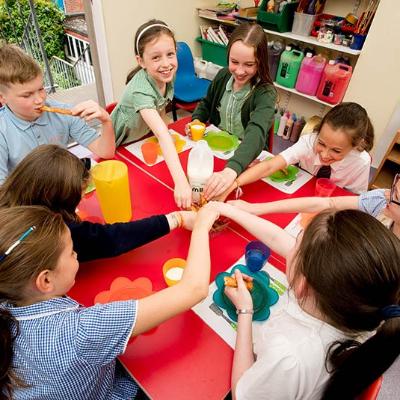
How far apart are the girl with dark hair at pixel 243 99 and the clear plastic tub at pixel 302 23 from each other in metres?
1.61

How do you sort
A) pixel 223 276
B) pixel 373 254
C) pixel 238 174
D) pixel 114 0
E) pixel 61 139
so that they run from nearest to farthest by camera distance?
pixel 373 254, pixel 223 276, pixel 238 174, pixel 61 139, pixel 114 0

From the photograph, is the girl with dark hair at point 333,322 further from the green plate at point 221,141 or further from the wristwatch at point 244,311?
the green plate at point 221,141

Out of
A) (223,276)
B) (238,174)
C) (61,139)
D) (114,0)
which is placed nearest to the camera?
(223,276)

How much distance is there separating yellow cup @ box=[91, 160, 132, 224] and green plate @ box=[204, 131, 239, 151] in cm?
65

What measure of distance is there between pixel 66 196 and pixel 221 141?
0.91 m

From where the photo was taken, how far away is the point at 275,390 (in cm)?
66

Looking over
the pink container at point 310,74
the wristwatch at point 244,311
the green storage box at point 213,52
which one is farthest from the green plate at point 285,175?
the green storage box at point 213,52

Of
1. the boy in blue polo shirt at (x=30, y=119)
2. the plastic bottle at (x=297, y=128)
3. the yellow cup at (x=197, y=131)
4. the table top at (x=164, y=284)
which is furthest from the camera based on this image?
the plastic bottle at (x=297, y=128)

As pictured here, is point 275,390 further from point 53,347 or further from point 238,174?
point 238,174

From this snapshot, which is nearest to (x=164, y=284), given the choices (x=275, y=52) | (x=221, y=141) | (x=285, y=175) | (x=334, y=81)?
(x=285, y=175)

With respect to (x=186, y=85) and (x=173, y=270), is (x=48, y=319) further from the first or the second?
(x=186, y=85)

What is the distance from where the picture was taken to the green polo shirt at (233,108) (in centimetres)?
168

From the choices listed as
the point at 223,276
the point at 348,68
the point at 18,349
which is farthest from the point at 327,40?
the point at 18,349

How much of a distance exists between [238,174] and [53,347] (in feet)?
3.03
